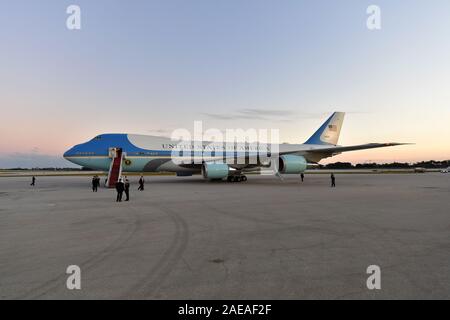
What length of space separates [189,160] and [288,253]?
2144cm

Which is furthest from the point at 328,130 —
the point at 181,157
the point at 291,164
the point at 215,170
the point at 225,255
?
the point at 225,255

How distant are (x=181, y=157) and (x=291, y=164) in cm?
988

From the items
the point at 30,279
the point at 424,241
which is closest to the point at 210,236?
the point at 30,279

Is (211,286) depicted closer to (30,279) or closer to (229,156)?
(30,279)

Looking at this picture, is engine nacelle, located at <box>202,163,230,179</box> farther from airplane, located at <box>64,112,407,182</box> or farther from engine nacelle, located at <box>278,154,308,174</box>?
engine nacelle, located at <box>278,154,308,174</box>

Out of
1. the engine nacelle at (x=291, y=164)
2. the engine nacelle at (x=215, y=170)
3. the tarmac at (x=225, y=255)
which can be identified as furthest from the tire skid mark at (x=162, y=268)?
the engine nacelle at (x=291, y=164)

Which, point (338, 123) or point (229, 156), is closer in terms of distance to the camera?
point (229, 156)

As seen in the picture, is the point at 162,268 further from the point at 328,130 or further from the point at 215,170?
the point at 328,130

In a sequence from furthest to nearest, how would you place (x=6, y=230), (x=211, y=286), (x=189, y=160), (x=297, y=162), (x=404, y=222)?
(x=189, y=160), (x=297, y=162), (x=404, y=222), (x=6, y=230), (x=211, y=286)

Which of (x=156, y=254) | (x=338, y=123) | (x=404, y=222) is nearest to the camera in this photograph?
(x=156, y=254)

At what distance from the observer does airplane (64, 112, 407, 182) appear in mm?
23984

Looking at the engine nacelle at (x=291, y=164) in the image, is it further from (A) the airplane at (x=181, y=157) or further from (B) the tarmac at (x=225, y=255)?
(B) the tarmac at (x=225, y=255)

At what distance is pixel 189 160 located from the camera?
2653 centimetres

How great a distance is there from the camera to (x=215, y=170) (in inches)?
A: 936
